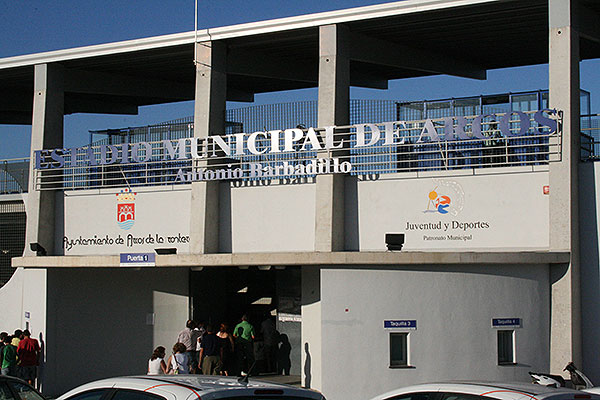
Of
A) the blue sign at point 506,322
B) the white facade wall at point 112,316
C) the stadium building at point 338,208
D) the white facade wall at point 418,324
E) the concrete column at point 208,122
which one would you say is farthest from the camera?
the white facade wall at point 112,316

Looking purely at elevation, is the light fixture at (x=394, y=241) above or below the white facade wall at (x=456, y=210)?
below

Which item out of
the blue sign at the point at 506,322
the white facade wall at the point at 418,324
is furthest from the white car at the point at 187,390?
the blue sign at the point at 506,322

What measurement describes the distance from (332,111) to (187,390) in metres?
13.8

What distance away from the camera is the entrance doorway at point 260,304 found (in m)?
20.6

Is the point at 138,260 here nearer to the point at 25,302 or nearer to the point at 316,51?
the point at 25,302

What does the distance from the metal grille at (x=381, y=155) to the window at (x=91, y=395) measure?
39.2 ft

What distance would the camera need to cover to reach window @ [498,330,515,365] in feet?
57.1

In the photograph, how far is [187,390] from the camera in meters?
6.81

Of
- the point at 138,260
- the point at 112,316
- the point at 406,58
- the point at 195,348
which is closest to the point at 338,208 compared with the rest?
the point at 195,348

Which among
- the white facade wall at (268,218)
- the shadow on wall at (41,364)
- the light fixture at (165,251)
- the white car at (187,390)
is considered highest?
the white facade wall at (268,218)

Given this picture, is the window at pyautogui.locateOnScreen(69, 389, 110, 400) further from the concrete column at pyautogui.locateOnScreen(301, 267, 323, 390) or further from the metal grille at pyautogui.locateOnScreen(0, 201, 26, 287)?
the metal grille at pyautogui.locateOnScreen(0, 201, 26, 287)

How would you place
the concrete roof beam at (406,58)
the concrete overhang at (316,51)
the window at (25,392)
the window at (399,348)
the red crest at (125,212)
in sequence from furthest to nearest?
the red crest at (125,212) < the concrete roof beam at (406,58) < the concrete overhang at (316,51) < the window at (399,348) < the window at (25,392)

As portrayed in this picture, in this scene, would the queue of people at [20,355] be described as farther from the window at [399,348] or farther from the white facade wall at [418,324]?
the window at [399,348]

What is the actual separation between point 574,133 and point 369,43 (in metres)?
5.79
